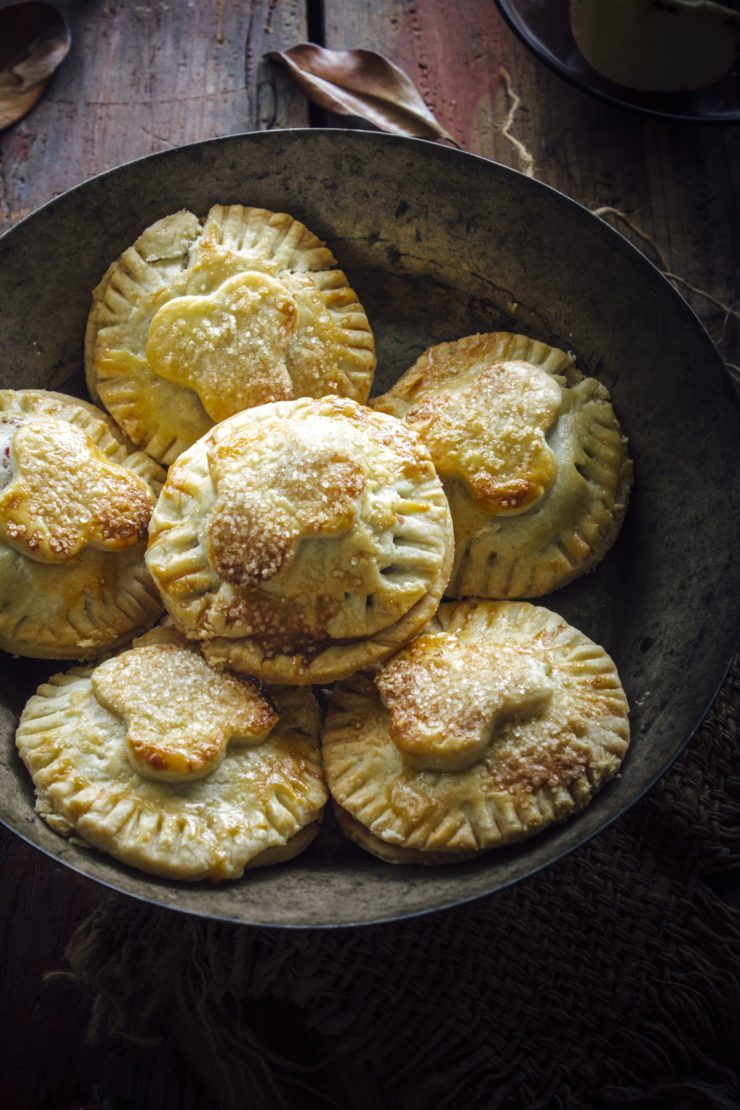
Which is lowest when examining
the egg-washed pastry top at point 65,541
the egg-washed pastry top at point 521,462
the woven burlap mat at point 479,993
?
the woven burlap mat at point 479,993

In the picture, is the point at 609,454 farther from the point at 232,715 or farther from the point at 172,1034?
the point at 172,1034

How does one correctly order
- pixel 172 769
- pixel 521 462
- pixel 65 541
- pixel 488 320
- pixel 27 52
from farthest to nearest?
pixel 27 52 < pixel 488 320 < pixel 521 462 < pixel 65 541 < pixel 172 769

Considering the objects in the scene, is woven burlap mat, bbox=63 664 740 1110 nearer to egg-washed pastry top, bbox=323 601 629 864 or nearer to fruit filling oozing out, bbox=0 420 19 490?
egg-washed pastry top, bbox=323 601 629 864

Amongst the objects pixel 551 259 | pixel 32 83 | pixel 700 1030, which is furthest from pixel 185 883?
pixel 32 83

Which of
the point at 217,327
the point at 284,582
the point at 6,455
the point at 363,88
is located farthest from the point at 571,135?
the point at 6,455

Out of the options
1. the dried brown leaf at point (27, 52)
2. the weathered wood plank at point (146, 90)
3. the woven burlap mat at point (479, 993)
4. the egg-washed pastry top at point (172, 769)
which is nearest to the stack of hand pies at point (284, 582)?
the egg-washed pastry top at point (172, 769)

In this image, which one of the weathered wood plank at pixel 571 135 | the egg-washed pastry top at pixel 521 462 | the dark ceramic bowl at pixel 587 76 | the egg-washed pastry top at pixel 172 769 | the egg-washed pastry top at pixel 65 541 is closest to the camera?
the egg-washed pastry top at pixel 172 769

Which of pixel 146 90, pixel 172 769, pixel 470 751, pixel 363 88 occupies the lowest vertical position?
pixel 172 769

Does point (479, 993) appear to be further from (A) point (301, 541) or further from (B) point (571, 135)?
(B) point (571, 135)

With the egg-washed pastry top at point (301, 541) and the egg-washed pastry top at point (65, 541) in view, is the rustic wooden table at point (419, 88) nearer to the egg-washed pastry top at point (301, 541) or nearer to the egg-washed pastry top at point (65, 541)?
the egg-washed pastry top at point (65, 541)
